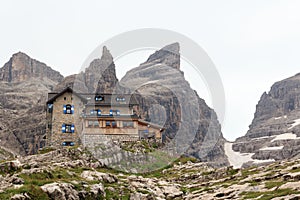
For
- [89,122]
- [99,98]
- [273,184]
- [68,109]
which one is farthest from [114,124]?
[273,184]

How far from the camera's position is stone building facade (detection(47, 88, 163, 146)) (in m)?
79.2

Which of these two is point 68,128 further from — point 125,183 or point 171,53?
point 125,183

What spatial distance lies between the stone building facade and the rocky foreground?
1377 cm

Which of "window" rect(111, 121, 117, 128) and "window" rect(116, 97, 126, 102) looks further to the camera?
"window" rect(116, 97, 126, 102)

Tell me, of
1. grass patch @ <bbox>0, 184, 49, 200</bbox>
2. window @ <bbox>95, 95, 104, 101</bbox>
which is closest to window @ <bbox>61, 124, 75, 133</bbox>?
window @ <bbox>95, 95, 104, 101</bbox>

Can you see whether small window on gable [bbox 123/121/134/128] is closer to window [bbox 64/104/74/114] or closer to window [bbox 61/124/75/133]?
window [bbox 61/124/75/133]

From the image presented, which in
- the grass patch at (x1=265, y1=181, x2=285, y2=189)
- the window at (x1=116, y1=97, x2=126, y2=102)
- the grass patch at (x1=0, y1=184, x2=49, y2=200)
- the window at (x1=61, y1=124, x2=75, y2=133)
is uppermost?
the window at (x1=116, y1=97, x2=126, y2=102)

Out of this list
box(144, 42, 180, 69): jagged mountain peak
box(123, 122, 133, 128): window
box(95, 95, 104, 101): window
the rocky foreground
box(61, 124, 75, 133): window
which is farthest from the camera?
box(95, 95, 104, 101): window

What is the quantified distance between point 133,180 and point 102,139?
26.5 metres

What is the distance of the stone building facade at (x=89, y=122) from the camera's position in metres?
79.2

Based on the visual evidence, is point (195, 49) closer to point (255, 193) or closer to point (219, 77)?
point (219, 77)

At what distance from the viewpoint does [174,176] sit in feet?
206

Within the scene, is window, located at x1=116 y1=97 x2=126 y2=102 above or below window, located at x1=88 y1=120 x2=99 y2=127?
above

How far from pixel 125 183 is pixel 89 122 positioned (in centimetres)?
3355
